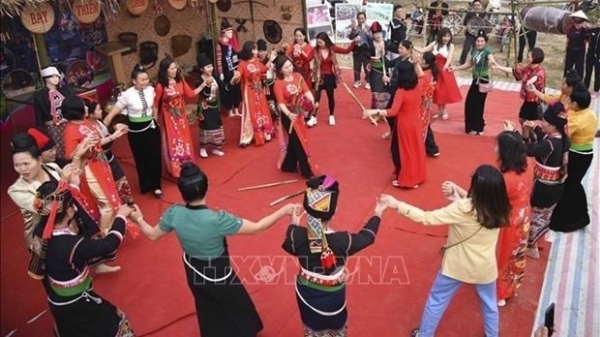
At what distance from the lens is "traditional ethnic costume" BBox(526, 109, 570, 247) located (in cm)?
393

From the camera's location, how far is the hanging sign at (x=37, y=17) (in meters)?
5.34

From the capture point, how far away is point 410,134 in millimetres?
5379

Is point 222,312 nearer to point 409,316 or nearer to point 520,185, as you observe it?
point 409,316

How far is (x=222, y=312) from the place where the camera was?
10.6ft

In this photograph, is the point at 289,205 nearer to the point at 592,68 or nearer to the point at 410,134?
the point at 410,134

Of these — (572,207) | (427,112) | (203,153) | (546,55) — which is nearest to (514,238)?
(572,207)

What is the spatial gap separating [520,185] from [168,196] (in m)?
3.59

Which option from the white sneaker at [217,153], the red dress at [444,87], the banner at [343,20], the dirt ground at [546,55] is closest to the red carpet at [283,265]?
the white sneaker at [217,153]

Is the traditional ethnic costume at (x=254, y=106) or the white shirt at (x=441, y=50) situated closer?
the traditional ethnic costume at (x=254, y=106)

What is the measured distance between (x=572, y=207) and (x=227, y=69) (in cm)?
480

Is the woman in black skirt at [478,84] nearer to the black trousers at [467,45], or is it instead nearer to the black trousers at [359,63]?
the black trousers at [359,63]

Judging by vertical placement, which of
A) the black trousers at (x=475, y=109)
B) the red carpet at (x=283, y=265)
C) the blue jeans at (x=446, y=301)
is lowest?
the red carpet at (x=283, y=265)

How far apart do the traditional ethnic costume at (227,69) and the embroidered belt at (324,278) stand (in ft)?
16.3

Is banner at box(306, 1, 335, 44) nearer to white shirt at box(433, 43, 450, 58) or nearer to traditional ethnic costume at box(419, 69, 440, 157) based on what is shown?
white shirt at box(433, 43, 450, 58)
